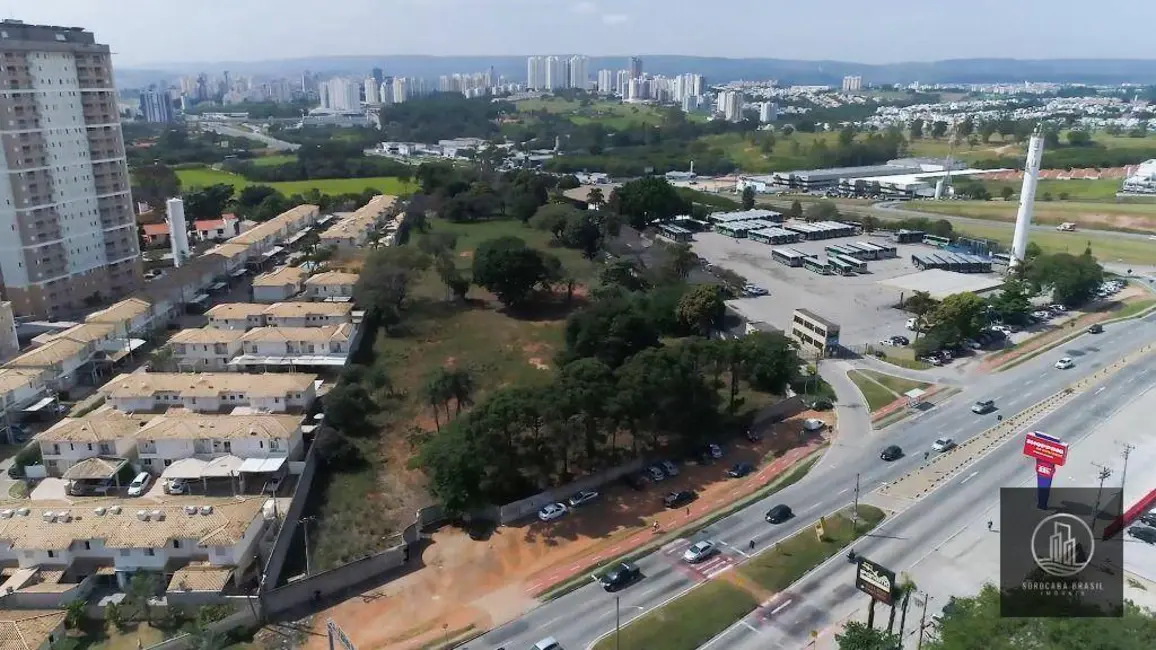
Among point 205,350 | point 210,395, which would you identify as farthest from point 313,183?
point 210,395

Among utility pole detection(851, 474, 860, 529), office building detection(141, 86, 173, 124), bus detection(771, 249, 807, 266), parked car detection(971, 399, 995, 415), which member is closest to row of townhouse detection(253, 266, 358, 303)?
utility pole detection(851, 474, 860, 529)

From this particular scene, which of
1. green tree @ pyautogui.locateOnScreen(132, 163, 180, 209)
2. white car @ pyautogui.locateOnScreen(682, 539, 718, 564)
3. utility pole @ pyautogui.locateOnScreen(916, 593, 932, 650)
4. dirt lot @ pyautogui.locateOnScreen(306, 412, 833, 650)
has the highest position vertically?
green tree @ pyautogui.locateOnScreen(132, 163, 180, 209)

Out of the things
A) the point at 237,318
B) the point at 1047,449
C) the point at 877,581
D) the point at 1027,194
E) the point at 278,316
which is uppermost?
the point at 1027,194

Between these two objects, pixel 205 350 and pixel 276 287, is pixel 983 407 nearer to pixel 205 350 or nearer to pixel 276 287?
pixel 205 350

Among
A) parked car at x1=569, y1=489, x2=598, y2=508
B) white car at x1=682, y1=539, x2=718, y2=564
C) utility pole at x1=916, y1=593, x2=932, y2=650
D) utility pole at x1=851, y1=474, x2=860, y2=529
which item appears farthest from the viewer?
parked car at x1=569, y1=489, x2=598, y2=508

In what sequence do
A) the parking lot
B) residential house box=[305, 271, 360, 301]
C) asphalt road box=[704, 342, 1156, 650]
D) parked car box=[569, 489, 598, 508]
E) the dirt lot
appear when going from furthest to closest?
the parking lot, residential house box=[305, 271, 360, 301], parked car box=[569, 489, 598, 508], the dirt lot, asphalt road box=[704, 342, 1156, 650]

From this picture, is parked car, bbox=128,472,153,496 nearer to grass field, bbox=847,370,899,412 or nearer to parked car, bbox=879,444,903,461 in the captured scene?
parked car, bbox=879,444,903,461
